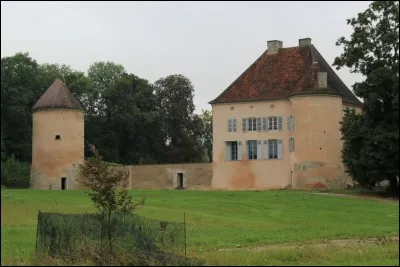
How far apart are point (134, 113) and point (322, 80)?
94.1 feet

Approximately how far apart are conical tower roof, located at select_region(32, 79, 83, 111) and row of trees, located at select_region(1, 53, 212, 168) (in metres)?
10.6

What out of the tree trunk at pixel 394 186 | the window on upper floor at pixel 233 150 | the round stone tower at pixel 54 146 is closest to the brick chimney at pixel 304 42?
the window on upper floor at pixel 233 150

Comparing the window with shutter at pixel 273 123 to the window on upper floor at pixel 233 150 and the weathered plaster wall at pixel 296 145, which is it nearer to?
the weathered plaster wall at pixel 296 145

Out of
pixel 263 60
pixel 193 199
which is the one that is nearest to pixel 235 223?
pixel 193 199

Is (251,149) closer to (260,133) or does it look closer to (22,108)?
(260,133)

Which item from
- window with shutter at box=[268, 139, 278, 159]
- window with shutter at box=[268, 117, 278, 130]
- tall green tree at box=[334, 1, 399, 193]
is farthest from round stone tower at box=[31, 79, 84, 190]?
Answer: tall green tree at box=[334, 1, 399, 193]

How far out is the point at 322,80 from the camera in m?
53.3

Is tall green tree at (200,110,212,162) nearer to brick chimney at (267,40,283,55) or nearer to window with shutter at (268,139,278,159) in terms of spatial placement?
brick chimney at (267,40,283,55)

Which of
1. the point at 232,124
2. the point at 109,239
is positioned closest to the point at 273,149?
the point at 232,124

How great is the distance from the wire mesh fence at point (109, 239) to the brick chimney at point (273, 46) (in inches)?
1715

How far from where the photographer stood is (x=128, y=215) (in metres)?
17.0

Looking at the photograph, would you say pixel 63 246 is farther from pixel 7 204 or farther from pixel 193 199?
pixel 193 199

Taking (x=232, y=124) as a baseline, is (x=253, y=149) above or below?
below

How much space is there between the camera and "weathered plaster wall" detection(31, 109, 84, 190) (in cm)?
5884
